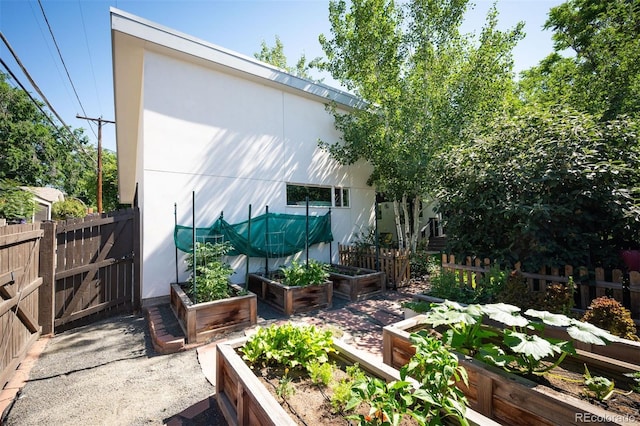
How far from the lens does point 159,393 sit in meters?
2.56

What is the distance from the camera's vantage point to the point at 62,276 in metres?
A: 3.99

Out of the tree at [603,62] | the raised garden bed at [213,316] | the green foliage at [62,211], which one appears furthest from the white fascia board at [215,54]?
the green foliage at [62,211]

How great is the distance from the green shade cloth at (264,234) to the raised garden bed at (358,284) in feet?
4.01

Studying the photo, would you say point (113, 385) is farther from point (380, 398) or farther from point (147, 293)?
point (380, 398)

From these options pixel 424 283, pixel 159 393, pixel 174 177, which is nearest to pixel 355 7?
pixel 174 177

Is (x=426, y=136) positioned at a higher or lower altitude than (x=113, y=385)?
higher

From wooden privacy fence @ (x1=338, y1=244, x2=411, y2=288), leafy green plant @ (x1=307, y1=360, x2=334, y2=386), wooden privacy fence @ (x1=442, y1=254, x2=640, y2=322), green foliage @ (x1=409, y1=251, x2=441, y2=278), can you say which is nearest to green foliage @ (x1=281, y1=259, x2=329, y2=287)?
wooden privacy fence @ (x1=338, y1=244, x2=411, y2=288)

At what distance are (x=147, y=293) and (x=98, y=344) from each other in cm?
141

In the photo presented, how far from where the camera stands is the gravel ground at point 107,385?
88.9 inches

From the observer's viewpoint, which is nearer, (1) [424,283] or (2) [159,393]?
(2) [159,393]

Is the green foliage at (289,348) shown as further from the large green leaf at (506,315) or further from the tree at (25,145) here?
the tree at (25,145)

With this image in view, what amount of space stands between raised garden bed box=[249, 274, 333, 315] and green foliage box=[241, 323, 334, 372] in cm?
240

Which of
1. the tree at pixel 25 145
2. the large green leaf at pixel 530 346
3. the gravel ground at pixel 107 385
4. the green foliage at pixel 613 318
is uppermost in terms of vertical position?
the tree at pixel 25 145

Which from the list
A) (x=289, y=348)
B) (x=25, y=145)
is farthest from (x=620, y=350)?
(x=25, y=145)
